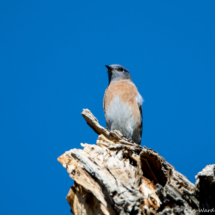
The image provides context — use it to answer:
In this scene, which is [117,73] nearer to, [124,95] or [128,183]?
[124,95]

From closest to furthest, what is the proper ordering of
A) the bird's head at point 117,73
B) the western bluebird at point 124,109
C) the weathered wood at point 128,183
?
the weathered wood at point 128,183
the western bluebird at point 124,109
the bird's head at point 117,73

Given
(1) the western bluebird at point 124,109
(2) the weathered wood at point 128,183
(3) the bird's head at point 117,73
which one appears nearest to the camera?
(2) the weathered wood at point 128,183

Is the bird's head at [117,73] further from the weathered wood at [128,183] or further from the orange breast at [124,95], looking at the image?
the weathered wood at [128,183]

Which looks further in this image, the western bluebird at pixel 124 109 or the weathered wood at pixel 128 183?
the western bluebird at pixel 124 109

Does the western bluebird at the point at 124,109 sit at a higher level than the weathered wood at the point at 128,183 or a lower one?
higher

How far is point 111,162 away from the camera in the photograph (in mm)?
5012

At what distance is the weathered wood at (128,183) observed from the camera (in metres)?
4.03

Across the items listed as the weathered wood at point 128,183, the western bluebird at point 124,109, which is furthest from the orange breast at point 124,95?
the weathered wood at point 128,183

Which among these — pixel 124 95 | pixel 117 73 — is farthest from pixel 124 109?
pixel 117 73

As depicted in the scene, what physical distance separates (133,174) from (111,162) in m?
0.45

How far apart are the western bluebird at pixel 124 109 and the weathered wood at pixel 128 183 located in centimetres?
276

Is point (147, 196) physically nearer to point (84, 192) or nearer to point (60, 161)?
point (84, 192)

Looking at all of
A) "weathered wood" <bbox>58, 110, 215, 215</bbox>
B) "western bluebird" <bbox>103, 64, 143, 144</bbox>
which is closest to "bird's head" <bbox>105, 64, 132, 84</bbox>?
"western bluebird" <bbox>103, 64, 143, 144</bbox>

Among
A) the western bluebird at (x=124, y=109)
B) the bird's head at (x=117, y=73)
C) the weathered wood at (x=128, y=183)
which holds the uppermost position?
the bird's head at (x=117, y=73)
